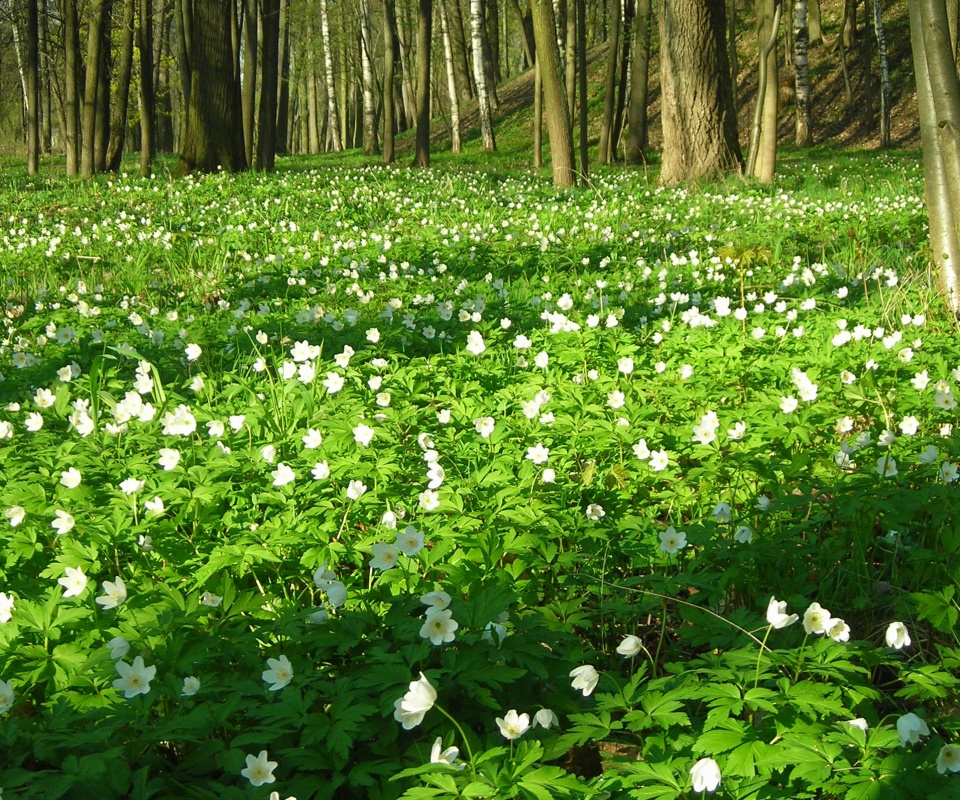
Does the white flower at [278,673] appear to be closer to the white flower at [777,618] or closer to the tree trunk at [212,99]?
the white flower at [777,618]

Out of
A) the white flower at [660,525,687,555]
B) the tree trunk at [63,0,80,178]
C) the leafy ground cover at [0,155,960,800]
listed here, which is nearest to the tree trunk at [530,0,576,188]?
the leafy ground cover at [0,155,960,800]

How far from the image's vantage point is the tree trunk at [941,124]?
4.76 m

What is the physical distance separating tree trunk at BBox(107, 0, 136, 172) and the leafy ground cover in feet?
35.3

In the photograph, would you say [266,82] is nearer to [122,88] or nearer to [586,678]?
[122,88]

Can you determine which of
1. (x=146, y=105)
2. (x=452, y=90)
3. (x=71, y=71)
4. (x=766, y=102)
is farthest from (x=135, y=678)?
(x=452, y=90)

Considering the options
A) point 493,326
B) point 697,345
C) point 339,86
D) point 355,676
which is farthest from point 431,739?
point 339,86

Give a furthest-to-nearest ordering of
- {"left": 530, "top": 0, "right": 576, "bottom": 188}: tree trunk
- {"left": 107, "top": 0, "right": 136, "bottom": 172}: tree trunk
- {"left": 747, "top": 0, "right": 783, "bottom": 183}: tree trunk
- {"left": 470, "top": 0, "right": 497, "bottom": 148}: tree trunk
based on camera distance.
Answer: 1. {"left": 470, "top": 0, "right": 497, "bottom": 148}: tree trunk
2. {"left": 107, "top": 0, "right": 136, "bottom": 172}: tree trunk
3. {"left": 747, "top": 0, "right": 783, "bottom": 183}: tree trunk
4. {"left": 530, "top": 0, "right": 576, "bottom": 188}: tree trunk

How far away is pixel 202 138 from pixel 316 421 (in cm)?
1135

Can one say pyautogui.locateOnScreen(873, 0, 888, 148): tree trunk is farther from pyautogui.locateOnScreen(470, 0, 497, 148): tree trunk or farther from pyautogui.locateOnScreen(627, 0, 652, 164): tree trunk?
pyautogui.locateOnScreen(470, 0, 497, 148): tree trunk

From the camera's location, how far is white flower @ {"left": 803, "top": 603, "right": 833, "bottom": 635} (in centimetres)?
183

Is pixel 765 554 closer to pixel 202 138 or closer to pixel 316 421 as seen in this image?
pixel 316 421

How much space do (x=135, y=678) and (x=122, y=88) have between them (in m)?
16.1

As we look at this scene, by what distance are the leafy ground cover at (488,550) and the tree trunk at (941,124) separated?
0.84ft

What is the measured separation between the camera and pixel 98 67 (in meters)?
14.8
